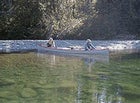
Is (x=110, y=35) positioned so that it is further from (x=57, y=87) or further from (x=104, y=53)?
(x=57, y=87)

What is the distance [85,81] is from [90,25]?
21711 millimetres

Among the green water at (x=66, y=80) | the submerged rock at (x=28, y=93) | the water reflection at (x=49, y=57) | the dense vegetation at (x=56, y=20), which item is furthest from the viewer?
the dense vegetation at (x=56, y=20)

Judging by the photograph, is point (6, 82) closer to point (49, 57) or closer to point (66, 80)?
point (66, 80)

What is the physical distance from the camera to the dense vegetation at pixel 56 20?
3875cm

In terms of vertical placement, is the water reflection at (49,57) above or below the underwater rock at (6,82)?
above

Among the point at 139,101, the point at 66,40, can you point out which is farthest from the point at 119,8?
the point at 139,101

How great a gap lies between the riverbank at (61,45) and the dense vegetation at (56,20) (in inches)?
94.4

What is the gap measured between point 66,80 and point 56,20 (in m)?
18.5

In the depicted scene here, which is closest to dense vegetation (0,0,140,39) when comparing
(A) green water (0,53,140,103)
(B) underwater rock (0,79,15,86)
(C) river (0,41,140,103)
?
(C) river (0,41,140,103)

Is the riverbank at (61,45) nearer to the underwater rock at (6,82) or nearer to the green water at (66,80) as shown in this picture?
the green water at (66,80)

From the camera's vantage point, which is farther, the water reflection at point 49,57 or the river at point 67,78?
the water reflection at point 49,57

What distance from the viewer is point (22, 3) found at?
129 feet

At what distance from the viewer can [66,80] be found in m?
21.3

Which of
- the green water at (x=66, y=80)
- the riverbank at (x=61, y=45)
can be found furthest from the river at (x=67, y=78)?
the riverbank at (x=61, y=45)
